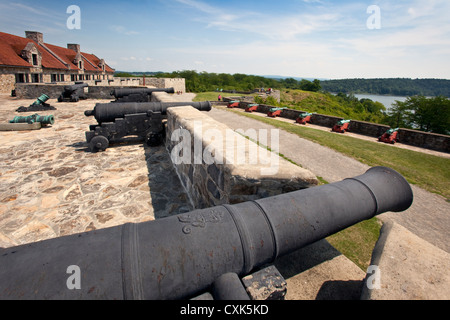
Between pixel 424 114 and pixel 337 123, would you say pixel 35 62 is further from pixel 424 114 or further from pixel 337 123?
pixel 424 114

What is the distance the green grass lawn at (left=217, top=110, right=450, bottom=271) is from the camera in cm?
318

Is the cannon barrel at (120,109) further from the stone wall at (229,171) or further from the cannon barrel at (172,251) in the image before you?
the cannon barrel at (172,251)

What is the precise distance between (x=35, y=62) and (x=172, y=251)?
31.2 m

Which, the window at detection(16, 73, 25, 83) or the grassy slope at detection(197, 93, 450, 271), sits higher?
the window at detection(16, 73, 25, 83)

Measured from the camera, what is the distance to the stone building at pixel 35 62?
20391mm

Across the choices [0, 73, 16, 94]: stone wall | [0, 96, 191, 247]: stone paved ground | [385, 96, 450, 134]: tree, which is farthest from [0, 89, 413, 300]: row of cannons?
[0, 73, 16, 94]: stone wall

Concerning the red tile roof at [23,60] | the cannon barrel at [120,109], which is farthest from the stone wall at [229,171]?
the red tile roof at [23,60]

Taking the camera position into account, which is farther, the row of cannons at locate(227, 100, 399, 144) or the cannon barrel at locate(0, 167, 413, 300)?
the row of cannons at locate(227, 100, 399, 144)

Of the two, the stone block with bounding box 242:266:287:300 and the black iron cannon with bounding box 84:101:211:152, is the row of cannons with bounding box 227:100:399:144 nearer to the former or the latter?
the black iron cannon with bounding box 84:101:211:152

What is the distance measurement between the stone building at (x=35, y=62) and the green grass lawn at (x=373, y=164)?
24598mm

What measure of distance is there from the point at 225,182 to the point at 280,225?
85 cm

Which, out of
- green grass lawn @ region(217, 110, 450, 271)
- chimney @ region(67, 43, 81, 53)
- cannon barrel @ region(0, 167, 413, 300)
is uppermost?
chimney @ region(67, 43, 81, 53)

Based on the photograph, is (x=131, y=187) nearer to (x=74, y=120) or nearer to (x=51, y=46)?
(x=74, y=120)

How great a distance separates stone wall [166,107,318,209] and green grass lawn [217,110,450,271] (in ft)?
5.09
